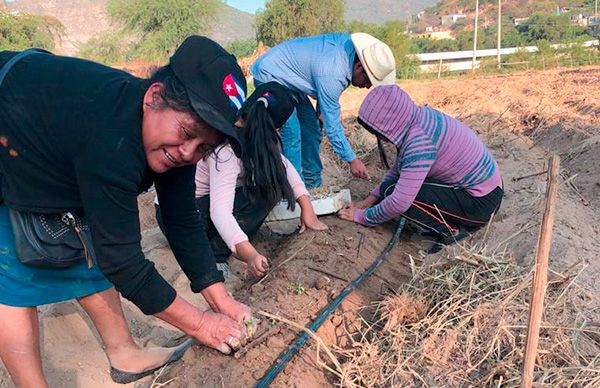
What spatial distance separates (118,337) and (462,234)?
2.68 meters

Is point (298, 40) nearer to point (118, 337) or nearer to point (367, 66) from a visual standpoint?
point (367, 66)

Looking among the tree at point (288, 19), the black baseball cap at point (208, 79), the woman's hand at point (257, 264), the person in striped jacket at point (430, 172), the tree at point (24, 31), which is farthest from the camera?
→ the tree at point (288, 19)

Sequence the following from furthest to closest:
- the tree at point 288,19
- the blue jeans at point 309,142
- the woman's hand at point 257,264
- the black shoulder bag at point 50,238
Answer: the tree at point 288,19
the blue jeans at point 309,142
the woman's hand at point 257,264
the black shoulder bag at point 50,238

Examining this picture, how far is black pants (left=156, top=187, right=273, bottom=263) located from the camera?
377cm

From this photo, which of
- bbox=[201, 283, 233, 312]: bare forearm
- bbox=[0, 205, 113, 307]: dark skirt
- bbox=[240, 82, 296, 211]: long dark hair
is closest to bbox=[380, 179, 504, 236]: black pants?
bbox=[240, 82, 296, 211]: long dark hair

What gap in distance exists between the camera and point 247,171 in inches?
146

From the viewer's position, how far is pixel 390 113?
3701mm

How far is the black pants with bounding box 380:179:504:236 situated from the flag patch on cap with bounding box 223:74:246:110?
8.56 feet

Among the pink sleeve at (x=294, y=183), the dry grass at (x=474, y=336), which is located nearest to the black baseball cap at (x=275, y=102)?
the pink sleeve at (x=294, y=183)

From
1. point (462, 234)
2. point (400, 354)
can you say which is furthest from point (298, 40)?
point (400, 354)

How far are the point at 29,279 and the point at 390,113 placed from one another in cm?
242

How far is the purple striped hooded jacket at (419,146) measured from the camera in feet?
12.2

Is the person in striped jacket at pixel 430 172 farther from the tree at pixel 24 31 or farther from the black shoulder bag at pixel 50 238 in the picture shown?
the tree at pixel 24 31

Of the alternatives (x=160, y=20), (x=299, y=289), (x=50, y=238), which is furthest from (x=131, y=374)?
(x=160, y=20)
